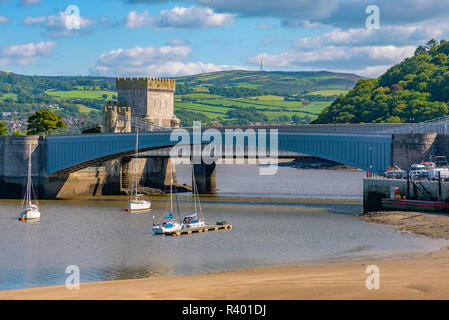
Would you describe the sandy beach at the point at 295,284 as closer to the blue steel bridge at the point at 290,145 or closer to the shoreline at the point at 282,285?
the shoreline at the point at 282,285

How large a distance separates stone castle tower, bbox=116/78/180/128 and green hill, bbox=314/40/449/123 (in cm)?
3852

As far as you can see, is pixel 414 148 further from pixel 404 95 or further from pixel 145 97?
pixel 404 95

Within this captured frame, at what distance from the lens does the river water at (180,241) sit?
89.9 ft

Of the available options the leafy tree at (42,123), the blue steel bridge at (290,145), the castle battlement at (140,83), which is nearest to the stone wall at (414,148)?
the blue steel bridge at (290,145)

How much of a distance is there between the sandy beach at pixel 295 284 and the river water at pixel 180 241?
2.16 meters

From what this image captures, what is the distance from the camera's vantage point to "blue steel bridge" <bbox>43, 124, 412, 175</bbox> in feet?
158

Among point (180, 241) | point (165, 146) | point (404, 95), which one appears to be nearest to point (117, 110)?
point (165, 146)

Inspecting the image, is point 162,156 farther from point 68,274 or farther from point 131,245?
point 68,274

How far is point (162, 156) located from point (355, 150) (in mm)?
23188

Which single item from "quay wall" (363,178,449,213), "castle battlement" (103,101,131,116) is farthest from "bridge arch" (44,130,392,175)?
"castle battlement" (103,101,131,116)

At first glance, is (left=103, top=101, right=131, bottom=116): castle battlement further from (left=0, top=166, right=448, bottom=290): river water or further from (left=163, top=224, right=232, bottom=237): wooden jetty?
(left=163, top=224, right=232, bottom=237): wooden jetty

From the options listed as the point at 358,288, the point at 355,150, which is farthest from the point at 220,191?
the point at 358,288

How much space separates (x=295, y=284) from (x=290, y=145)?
34.4 m

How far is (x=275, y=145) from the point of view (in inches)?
2103
